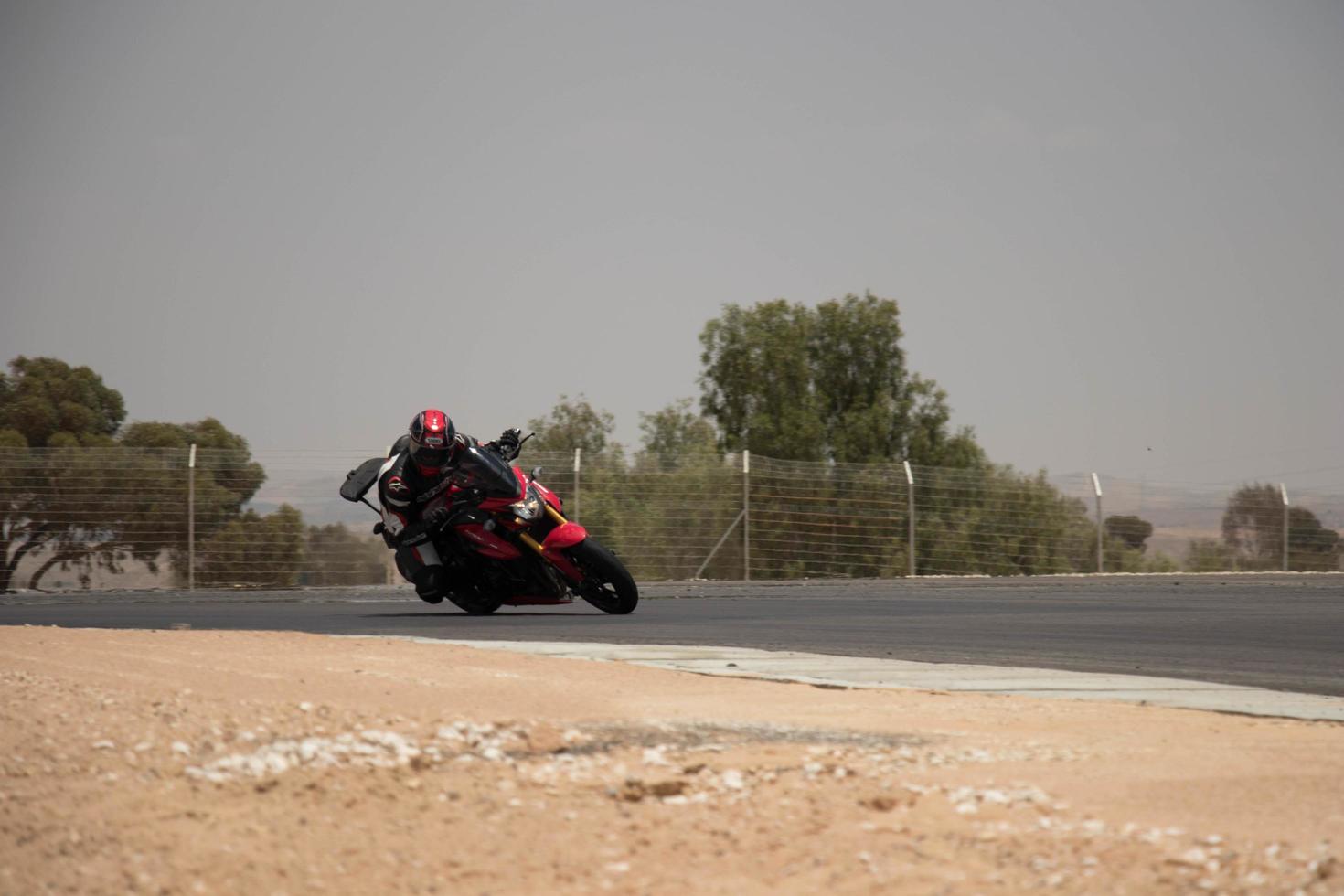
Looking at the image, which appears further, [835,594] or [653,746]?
[835,594]

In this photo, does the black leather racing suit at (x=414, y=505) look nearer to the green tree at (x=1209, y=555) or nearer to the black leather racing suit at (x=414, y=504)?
the black leather racing suit at (x=414, y=504)

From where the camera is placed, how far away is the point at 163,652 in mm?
→ 9234

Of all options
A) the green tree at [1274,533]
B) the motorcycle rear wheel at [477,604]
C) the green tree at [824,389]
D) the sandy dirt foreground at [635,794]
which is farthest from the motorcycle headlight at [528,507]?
the green tree at [824,389]

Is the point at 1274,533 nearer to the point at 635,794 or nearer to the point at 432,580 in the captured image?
the point at 432,580

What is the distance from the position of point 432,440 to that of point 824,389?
46.2m

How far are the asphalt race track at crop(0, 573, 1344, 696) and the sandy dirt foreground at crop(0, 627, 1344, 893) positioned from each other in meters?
2.91

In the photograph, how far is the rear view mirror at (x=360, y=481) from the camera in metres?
14.5

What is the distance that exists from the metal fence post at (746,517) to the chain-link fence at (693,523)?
4cm

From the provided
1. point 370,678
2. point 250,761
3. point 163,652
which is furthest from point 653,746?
point 163,652

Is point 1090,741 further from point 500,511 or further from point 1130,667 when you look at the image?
point 500,511

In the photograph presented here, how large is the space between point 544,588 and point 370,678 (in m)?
6.39

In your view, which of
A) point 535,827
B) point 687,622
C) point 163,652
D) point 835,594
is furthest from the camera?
point 835,594

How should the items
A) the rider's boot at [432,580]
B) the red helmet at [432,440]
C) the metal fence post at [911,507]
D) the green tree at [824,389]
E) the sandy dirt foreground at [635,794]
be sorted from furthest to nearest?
the green tree at [824,389] → the metal fence post at [911,507] → the rider's boot at [432,580] → the red helmet at [432,440] → the sandy dirt foreground at [635,794]

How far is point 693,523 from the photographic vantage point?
26.0 m
